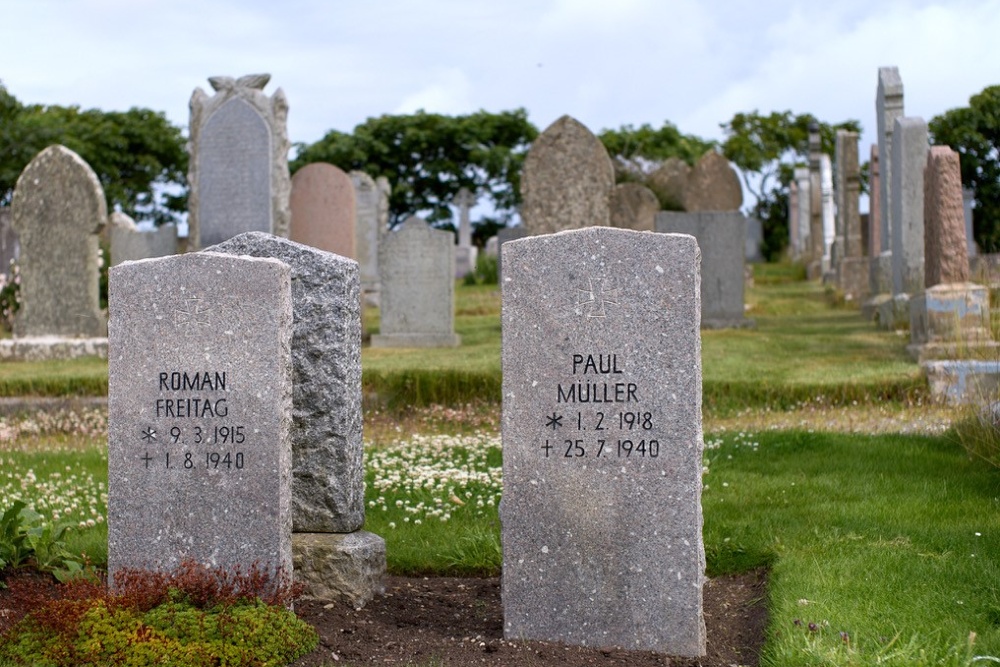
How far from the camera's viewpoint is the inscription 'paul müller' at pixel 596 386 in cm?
461

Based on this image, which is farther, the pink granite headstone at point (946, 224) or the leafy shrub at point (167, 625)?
the pink granite headstone at point (946, 224)

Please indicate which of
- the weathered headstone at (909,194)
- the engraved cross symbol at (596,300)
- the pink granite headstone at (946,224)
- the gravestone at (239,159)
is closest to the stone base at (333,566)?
the engraved cross symbol at (596,300)

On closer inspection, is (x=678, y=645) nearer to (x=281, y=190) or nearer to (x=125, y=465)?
(x=125, y=465)

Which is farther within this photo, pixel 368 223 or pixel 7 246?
pixel 7 246

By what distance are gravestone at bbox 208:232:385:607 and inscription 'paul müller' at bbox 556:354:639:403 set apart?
45.8 inches

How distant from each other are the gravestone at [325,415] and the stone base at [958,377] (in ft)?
20.4

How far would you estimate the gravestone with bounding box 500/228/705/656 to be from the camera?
4574mm

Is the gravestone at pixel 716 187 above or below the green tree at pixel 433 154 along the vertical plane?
below

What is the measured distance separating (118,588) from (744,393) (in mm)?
7131

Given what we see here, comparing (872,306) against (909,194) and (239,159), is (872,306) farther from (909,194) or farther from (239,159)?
(239,159)

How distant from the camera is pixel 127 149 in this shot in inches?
1825

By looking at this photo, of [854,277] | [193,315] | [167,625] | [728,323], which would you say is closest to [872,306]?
[728,323]

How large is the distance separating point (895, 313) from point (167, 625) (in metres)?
12.4

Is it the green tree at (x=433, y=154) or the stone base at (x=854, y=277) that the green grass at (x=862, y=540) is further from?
the green tree at (x=433, y=154)
